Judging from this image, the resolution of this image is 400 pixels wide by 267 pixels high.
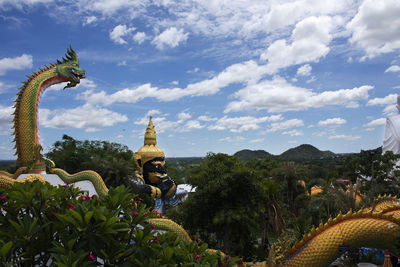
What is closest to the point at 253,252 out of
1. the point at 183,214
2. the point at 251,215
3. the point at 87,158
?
the point at 251,215

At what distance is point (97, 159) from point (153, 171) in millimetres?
4943

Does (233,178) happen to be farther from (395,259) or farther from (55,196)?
(55,196)

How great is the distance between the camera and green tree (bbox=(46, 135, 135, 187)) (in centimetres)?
1703

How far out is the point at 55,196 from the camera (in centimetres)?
411

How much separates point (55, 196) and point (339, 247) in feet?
21.6

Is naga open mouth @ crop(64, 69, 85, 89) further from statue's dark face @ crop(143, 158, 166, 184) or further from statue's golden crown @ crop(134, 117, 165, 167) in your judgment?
statue's dark face @ crop(143, 158, 166, 184)

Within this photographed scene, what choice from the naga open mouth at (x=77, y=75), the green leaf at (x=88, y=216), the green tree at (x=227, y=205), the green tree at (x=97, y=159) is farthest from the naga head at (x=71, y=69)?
the green leaf at (x=88, y=216)

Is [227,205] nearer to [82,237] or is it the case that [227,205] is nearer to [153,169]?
[82,237]

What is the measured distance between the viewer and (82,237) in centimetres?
334

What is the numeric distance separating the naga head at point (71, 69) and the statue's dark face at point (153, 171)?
30.8ft

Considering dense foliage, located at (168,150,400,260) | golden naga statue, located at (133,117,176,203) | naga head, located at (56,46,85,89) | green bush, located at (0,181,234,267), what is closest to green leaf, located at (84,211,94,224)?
green bush, located at (0,181,234,267)

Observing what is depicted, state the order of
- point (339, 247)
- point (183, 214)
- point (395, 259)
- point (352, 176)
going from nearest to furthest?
point (339, 247), point (395, 259), point (183, 214), point (352, 176)

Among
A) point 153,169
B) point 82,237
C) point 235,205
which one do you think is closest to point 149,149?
point 153,169

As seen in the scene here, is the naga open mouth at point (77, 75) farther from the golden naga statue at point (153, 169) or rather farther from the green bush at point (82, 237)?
the green bush at point (82, 237)
